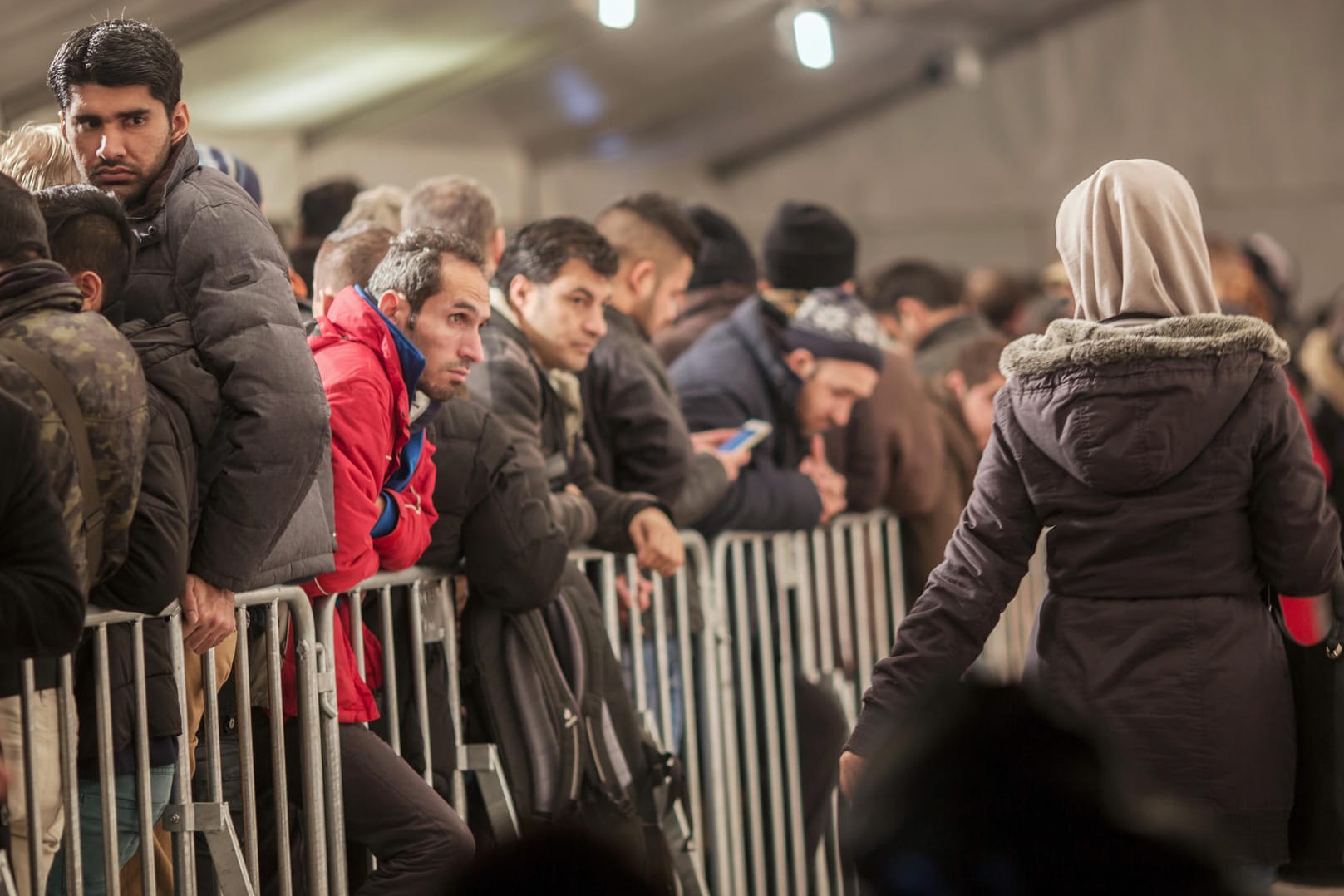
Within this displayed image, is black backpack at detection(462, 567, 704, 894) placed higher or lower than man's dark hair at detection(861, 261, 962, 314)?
lower

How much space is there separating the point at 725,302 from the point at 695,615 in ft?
4.47

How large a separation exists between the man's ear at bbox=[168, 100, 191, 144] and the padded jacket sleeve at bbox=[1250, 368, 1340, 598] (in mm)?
1861

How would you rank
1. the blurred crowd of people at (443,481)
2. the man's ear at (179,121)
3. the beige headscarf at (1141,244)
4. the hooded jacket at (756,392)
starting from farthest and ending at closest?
the hooded jacket at (756,392) < the beige headscarf at (1141,244) < the man's ear at (179,121) < the blurred crowd of people at (443,481)

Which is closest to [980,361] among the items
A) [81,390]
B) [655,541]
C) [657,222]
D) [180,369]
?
[657,222]

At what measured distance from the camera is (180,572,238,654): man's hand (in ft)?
8.62

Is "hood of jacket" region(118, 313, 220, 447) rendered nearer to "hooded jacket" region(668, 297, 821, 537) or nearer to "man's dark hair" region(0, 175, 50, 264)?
"man's dark hair" region(0, 175, 50, 264)

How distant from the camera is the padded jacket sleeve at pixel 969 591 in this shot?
9.68 ft

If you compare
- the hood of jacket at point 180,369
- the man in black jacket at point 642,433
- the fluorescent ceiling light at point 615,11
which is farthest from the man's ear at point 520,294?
the fluorescent ceiling light at point 615,11

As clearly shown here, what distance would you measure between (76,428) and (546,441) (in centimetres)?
152

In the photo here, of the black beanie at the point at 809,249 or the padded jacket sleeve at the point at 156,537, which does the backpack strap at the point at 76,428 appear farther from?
the black beanie at the point at 809,249

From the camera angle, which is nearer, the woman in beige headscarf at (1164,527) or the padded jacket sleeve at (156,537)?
the padded jacket sleeve at (156,537)

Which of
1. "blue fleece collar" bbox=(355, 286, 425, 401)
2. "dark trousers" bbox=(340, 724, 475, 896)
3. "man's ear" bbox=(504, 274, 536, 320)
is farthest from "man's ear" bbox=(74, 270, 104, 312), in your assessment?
"man's ear" bbox=(504, 274, 536, 320)

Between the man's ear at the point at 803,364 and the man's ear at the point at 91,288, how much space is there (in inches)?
90.5

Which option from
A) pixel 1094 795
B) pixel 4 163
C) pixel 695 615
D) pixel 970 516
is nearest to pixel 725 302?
pixel 695 615
